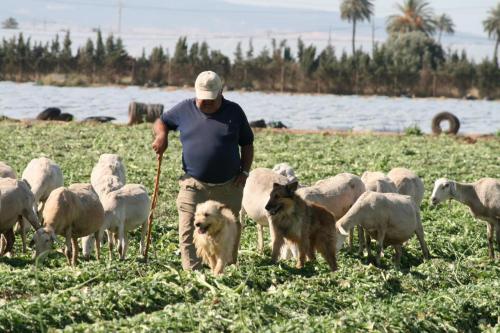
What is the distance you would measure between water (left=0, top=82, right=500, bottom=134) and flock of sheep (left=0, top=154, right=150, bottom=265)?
29581mm

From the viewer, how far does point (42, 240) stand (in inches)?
514

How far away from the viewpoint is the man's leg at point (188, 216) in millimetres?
11406

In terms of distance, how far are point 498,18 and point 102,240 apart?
117073 mm

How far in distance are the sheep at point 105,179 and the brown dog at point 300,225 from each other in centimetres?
294

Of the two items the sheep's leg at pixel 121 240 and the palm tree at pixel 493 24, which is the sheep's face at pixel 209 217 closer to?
the sheep's leg at pixel 121 240

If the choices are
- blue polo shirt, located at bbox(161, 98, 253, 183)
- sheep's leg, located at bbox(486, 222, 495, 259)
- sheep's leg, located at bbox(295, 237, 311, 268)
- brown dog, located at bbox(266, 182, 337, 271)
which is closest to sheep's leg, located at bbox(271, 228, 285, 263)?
brown dog, located at bbox(266, 182, 337, 271)

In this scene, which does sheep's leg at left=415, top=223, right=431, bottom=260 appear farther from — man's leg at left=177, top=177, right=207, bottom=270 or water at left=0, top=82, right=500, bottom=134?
water at left=0, top=82, right=500, bottom=134

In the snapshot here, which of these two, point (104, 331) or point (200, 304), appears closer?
point (104, 331)

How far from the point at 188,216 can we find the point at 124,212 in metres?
3.12

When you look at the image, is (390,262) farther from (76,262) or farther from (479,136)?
(479,136)

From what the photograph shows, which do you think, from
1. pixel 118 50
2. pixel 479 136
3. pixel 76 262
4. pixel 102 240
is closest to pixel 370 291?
pixel 76 262

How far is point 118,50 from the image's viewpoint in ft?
247

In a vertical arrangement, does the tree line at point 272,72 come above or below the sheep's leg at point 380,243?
above

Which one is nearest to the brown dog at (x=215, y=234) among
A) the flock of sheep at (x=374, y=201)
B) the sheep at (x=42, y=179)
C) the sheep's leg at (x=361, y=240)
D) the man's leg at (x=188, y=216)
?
the man's leg at (x=188, y=216)
